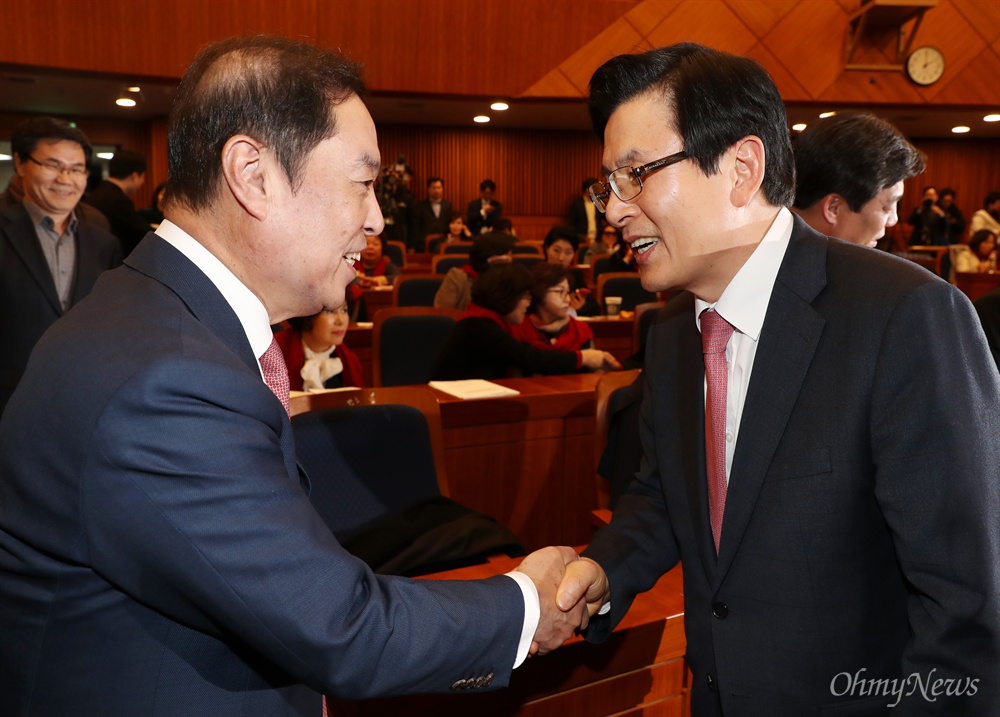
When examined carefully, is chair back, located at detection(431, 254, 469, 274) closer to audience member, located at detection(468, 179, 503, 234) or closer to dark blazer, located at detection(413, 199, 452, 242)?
audience member, located at detection(468, 179, 503, 234)

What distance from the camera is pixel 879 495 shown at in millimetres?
1168

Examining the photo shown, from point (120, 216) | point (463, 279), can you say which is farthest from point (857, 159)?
point (120, 216)

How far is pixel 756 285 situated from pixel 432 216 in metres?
13.2

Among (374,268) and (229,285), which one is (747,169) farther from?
(374,268)

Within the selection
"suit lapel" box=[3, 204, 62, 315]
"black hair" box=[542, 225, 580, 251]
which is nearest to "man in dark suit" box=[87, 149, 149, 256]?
"suit lapel" box=[3, 204, 62, 315]

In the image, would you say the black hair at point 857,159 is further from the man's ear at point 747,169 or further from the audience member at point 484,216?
the audience member at point 484,216

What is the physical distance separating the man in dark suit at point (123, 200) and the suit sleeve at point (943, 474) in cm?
516

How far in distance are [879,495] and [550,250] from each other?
6.72 metres

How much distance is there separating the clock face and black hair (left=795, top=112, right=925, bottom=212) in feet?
35.7

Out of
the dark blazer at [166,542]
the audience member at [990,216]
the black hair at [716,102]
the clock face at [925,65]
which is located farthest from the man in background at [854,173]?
the audience member at [990,216]

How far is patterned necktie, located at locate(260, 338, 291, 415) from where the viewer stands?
1.35 meters

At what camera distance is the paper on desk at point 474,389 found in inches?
143

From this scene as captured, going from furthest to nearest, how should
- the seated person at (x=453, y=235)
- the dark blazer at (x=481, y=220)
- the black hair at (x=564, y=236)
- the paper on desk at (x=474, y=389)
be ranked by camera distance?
the dark blazer at (x=481, y=220) → the seated person at (x=453, y=235) → the black hair at (x=564, y=236) → the paper on desk at (x=474, y=389)

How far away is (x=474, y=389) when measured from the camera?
3.77 meters
